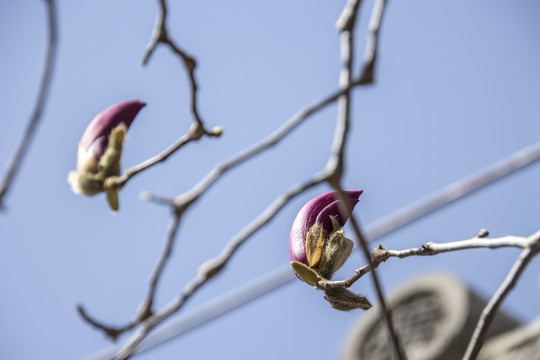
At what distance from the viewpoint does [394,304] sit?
3096 mm

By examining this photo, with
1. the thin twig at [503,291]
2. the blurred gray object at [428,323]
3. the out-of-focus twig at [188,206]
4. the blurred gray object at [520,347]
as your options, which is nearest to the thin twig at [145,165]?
the out-of-focus twig at [188,206]

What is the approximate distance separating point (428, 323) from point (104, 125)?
2.57 meters

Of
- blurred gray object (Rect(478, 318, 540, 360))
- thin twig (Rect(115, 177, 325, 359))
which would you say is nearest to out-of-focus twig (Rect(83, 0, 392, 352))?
thin twig (Rect(115, 177, 325, 359))

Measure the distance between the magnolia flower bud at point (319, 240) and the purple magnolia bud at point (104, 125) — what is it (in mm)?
189

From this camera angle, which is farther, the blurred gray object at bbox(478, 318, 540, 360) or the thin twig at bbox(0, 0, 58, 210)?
the blurred gray object at bbox(478, 318, 540, 360)

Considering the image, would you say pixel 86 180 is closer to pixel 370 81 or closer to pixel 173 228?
pixel 173 228

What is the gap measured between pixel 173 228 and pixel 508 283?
0.95ft

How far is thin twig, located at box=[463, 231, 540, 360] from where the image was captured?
1.68 ft

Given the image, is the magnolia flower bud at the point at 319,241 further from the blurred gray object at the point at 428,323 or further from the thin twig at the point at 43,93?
the blurred gray object at the point at 428,323

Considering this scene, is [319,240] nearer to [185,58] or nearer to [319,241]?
[319,241]

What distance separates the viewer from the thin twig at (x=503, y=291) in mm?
511

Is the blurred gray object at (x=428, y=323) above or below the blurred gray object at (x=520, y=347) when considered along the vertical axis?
below

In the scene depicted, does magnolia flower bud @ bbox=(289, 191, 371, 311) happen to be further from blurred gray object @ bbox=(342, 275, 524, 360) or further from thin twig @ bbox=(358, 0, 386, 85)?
blurred gray object @ bbox=(342, 275, 524, 360)

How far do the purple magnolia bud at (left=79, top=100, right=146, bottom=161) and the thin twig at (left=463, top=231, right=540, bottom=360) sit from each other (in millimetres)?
361
